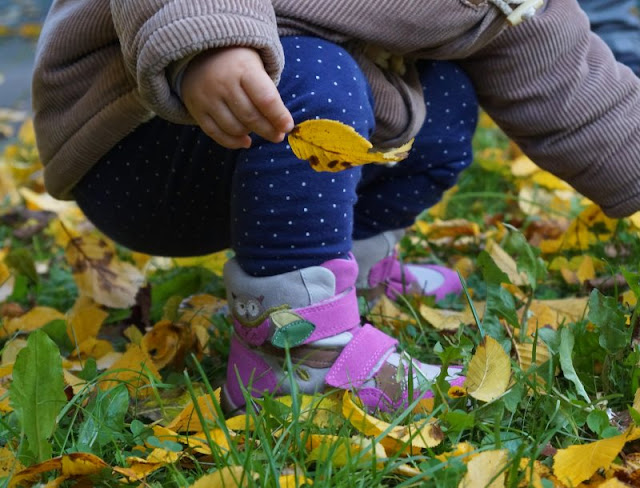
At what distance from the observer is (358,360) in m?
1.16

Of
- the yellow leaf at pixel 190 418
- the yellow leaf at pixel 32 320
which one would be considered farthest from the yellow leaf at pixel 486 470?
the yellow leaf at pixel 32 320

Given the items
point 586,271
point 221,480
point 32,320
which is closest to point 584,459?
point 221,480

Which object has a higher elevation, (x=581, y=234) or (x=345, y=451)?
(x=345, y=451)

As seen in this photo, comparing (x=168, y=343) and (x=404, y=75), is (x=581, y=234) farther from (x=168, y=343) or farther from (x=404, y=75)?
(x=168, y=343)

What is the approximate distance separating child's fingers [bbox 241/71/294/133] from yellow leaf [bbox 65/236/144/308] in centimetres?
71

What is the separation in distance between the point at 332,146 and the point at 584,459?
43cm

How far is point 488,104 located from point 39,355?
0.96m

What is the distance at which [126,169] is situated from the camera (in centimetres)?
142

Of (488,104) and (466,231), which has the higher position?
(488,104)

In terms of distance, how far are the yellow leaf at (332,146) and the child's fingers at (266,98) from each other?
0.03m

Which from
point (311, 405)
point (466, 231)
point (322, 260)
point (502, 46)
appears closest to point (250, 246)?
point (322, 260)

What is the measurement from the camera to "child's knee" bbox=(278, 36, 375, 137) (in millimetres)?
1170

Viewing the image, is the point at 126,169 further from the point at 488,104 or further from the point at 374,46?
the point at 488,104

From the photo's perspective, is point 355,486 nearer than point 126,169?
Yes
